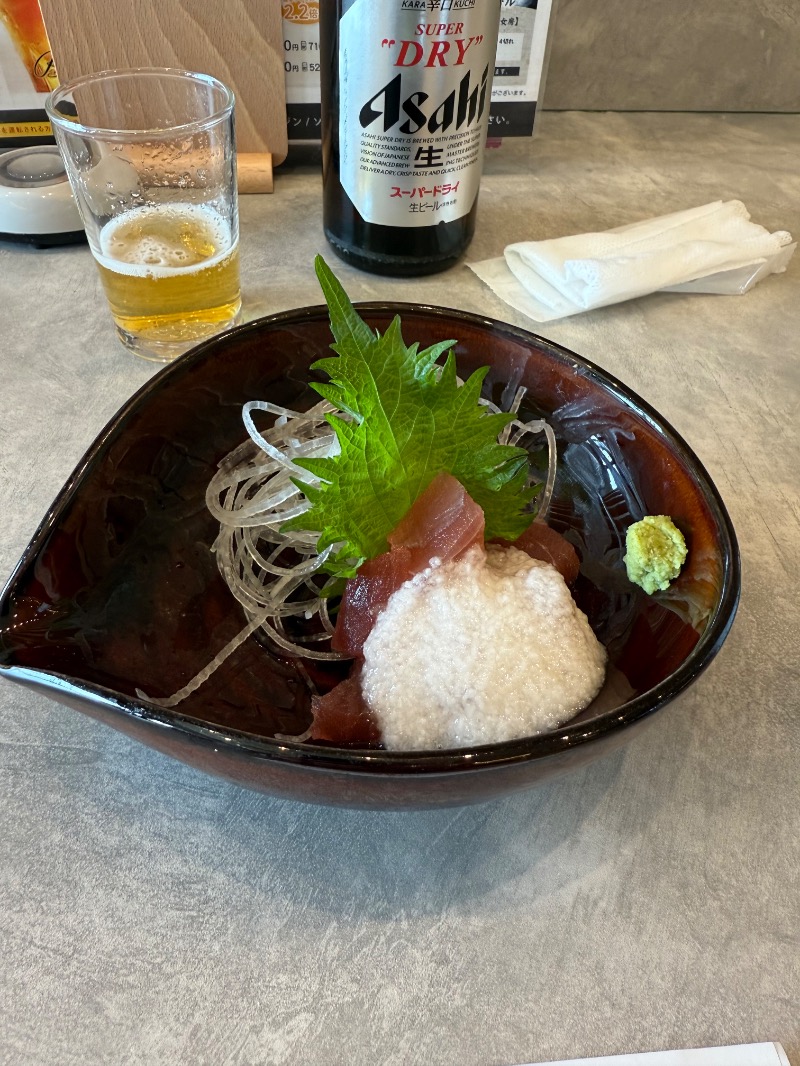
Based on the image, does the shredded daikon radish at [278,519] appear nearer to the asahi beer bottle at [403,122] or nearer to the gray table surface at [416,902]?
the gray table surface at [416,902]

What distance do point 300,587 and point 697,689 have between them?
1.09ft

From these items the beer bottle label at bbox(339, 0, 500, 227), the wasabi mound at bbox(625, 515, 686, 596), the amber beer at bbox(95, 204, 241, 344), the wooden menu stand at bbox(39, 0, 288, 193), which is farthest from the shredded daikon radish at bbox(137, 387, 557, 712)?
the wooden menu stand at bbox(39, 0, 288, 193)

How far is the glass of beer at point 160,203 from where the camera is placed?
0.85 metres

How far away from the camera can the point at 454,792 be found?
0.41 meters

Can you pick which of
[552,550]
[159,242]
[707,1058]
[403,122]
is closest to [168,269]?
[159,242]

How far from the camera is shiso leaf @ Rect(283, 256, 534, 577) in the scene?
1.91 feet

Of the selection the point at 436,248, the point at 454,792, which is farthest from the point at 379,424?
the point at 436,248

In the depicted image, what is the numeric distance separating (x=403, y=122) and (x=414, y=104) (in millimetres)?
24

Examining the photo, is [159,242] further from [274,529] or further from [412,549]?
[412,549]

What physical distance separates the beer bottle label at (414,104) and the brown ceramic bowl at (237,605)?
1.12ft

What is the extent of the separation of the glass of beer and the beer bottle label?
0.48 feet

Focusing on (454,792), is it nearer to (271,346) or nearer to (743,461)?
(271,346)

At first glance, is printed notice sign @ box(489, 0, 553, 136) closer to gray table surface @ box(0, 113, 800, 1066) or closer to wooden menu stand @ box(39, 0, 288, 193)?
wooden menu stand @ box(39, 0, 288, 193)

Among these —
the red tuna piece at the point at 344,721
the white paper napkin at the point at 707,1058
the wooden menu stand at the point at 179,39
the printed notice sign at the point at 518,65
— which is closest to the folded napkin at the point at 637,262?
the printed notice sign at the point at 518,65
